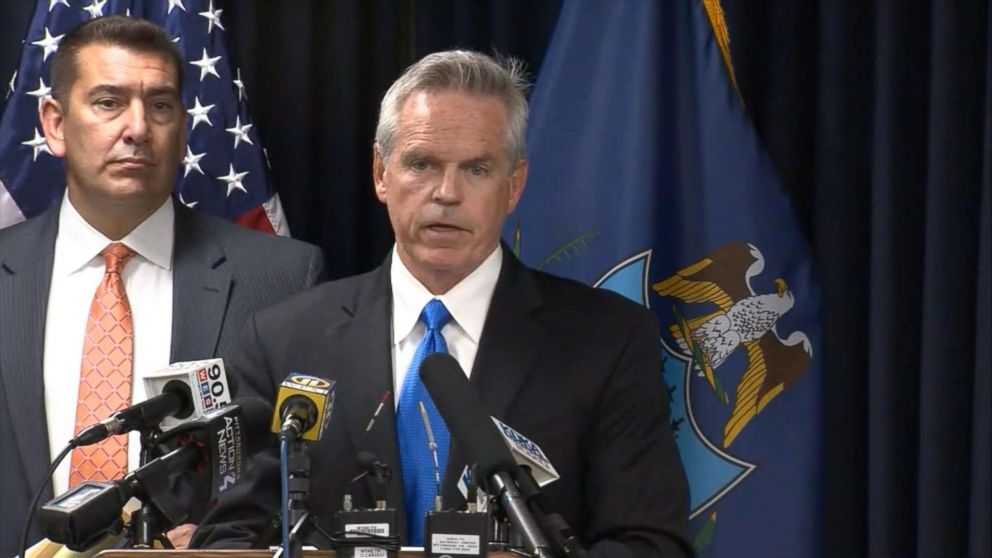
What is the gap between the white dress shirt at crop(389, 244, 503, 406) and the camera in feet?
10.3

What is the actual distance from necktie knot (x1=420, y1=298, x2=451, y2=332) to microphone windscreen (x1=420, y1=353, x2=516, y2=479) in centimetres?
87

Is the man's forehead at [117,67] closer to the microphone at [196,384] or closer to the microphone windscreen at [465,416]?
the microphone at [196,384]

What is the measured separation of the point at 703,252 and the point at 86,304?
166cm

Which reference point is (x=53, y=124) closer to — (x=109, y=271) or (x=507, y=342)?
(x=109, y=271)

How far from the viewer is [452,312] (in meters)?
3.16

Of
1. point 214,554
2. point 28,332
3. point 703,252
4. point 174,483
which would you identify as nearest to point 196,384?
point 174,483

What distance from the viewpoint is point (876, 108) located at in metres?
4.05

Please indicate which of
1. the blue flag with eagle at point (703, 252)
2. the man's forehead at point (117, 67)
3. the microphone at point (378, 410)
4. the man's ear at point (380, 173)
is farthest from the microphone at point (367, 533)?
the blue flag with eagle at point (703, 252)

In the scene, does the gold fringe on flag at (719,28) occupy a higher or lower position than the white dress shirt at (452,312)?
higher

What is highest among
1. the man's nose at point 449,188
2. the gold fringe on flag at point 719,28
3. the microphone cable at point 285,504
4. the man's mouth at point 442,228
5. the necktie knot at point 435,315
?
the gold fringe on flag at point 719,28

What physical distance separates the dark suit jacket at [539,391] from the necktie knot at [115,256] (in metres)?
0.62

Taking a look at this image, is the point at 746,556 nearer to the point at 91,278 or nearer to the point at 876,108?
the point at 876,108

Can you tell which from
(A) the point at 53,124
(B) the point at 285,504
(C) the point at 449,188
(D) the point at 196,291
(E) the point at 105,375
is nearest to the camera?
(B) the point at 285,504

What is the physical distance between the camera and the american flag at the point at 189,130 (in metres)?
4.23
